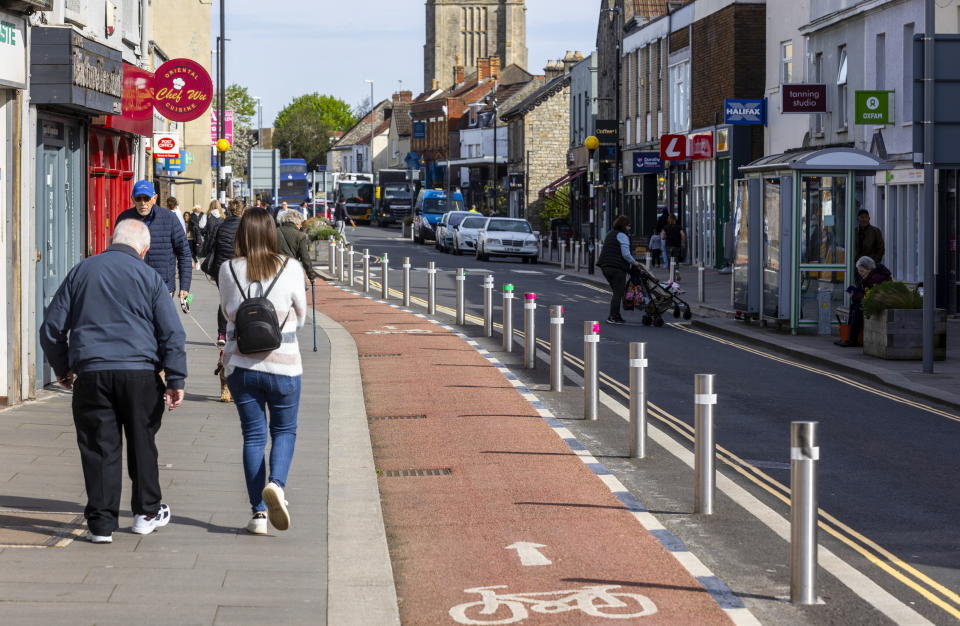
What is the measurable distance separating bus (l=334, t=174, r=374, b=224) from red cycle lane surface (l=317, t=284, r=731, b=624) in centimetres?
9325

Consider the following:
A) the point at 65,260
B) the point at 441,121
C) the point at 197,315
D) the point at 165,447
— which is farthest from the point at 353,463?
the point at 441,121

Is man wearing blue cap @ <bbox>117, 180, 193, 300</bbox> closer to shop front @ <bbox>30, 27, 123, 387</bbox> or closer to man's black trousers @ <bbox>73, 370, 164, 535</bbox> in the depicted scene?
shop front @ <bbox>30, 27, 123, 387</bbox>

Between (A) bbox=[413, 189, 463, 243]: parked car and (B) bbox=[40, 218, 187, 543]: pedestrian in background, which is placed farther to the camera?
(A) bbox=[413, 189, 463, 243]: parked car

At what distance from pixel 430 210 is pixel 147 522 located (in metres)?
68.2

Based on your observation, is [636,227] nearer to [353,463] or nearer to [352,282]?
[352,282]

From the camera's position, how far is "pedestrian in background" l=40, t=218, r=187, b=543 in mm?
7801

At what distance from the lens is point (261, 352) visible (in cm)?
806

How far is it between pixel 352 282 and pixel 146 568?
29575 millimetres

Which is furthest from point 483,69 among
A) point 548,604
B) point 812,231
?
point 548,604

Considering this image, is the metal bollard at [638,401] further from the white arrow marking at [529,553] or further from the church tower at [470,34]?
the church tower at [470,34]

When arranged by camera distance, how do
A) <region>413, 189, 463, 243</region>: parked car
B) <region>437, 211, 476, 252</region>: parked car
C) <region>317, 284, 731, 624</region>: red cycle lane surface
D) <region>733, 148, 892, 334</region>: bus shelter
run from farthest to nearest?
<region>413, 189, 463, 243</region>: parked car → <region>437, 211, 476, 252</region>: parked car → <region>733, 148, 892, 334</region>: bus shelter → <region>317, 284, 731, 624</region>: red cycle lane surface

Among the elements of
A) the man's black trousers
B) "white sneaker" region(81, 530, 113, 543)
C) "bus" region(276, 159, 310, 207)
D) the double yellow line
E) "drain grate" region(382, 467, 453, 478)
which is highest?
"bus" region(276, 159, 310, 207)

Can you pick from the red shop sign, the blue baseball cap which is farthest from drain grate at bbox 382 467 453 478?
the red shop sign

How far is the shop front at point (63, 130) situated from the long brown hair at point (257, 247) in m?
5.65
